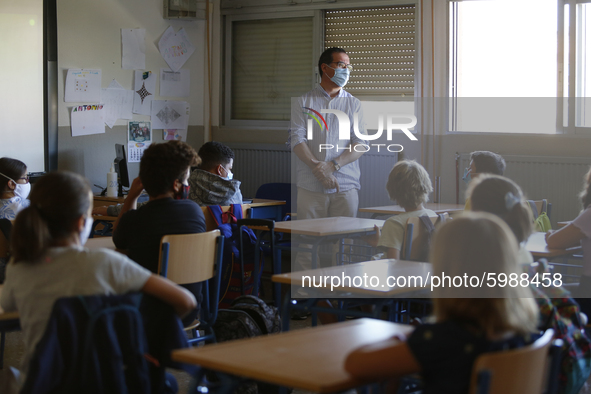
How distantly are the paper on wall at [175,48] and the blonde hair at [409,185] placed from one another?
3.37 metres

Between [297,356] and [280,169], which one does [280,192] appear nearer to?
[280,169]

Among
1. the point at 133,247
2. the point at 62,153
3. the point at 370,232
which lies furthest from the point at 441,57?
the point at 133,247

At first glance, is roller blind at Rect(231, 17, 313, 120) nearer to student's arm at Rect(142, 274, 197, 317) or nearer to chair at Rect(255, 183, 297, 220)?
chair at Rect(255, 183, 297, 220)

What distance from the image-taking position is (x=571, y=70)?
4.99 meters

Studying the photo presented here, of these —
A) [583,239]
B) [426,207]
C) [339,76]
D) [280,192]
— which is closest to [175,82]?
Answer: [280,192]

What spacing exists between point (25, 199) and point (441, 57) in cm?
342

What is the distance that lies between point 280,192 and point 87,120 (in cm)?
167

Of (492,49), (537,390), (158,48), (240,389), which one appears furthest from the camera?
(158,48)

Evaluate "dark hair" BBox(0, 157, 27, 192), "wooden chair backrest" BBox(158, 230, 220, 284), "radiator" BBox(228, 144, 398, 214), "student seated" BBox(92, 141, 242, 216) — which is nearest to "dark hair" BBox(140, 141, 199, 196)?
"wooden chair backrest" BBox(158, 230, 220, 284)

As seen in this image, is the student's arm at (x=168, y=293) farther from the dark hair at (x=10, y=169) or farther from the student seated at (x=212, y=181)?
the student seated at (x=212, y=181)

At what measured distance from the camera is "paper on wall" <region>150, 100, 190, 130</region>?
19.7 feet

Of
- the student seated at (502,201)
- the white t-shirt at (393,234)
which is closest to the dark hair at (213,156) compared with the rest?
the white t-shirt at (393,234)

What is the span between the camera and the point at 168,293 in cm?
174

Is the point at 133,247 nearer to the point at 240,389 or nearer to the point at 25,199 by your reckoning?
the point at 240,389
